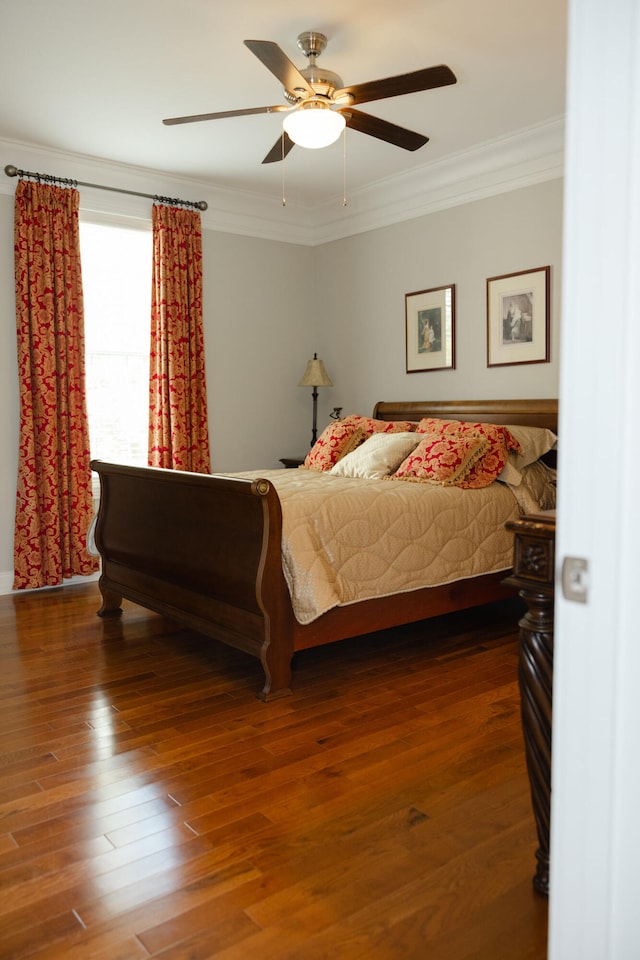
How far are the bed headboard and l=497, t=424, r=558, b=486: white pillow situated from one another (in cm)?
12

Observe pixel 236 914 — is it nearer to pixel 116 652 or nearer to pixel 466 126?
pixel 116 652

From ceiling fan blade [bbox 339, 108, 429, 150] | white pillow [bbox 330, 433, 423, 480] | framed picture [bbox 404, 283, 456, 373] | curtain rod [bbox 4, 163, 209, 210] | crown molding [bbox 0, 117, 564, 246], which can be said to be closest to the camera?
ceiling fan blade [bbox 339, 108, 429, 150]

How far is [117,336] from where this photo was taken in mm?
5312

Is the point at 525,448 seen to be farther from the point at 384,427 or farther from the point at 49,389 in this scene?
the point at 49,389

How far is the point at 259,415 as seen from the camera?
19.7 feet

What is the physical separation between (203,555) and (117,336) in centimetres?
256

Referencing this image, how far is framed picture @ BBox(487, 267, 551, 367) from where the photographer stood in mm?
4539

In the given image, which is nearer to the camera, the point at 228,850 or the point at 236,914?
the point at 236,914

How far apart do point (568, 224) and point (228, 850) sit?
5.69 ft

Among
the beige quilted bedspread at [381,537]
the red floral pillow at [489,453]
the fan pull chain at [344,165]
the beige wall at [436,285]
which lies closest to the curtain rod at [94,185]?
the fan pull chain at [344,165]

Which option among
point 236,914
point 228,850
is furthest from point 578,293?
point 228,850

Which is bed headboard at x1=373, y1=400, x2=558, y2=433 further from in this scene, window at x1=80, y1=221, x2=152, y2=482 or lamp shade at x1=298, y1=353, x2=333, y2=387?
window at x1=80, y1=221, x2=152, y2=482

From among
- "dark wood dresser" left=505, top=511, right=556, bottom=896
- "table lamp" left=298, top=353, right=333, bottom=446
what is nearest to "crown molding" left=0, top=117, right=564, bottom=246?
"table lamp" left=298, top=353, right=333, bottom=446

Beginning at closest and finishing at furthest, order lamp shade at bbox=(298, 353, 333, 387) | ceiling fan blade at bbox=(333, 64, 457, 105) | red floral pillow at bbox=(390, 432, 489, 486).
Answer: ceiling fan blade at bbox=(333, 64, 457, 105) → red floral pillow at bbox=(390, 432, 489, 486) → lamp shade at bbox=(298, 353, 333, 387)
